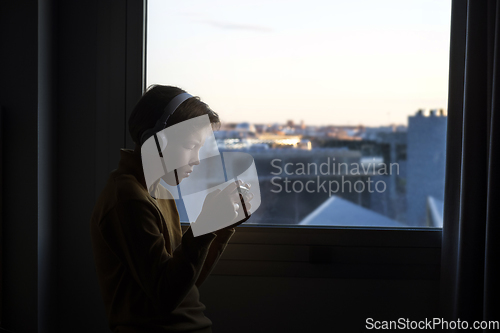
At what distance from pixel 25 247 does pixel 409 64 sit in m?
1.44

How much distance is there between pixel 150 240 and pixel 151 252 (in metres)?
0.02

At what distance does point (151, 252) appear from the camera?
0.73m

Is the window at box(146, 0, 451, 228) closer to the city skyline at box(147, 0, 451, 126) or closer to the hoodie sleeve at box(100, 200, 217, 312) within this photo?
the city skyline at box(147, 0, 451, 126)

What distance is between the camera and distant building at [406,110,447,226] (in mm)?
1307

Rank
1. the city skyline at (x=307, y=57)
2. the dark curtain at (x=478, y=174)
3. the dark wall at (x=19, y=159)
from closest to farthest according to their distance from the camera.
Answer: the dark curtain at (x=478, y=174) → the dark wall at (x=19, y=159) → the city skyline at (x=307, y=57)

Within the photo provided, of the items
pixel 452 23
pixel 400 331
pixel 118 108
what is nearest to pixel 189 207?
pixel 118 108

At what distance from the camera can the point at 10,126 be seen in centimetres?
117

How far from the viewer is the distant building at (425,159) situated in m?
1.31

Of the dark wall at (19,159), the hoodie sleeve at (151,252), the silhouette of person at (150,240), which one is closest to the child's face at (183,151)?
the silhouette of person at (150,240)

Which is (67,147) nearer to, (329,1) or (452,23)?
(329,1)

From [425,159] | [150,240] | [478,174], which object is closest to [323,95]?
[425,159]

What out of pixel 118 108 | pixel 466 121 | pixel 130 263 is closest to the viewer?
pixel 130 263

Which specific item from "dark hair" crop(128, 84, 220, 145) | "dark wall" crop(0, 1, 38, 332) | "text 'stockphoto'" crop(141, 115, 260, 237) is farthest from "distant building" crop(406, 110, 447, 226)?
"dark wall" crop(0, 1, 38, 332)

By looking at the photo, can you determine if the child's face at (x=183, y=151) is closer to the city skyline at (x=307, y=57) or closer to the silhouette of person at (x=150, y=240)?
the silhouette of person at (x=150, y=240)
